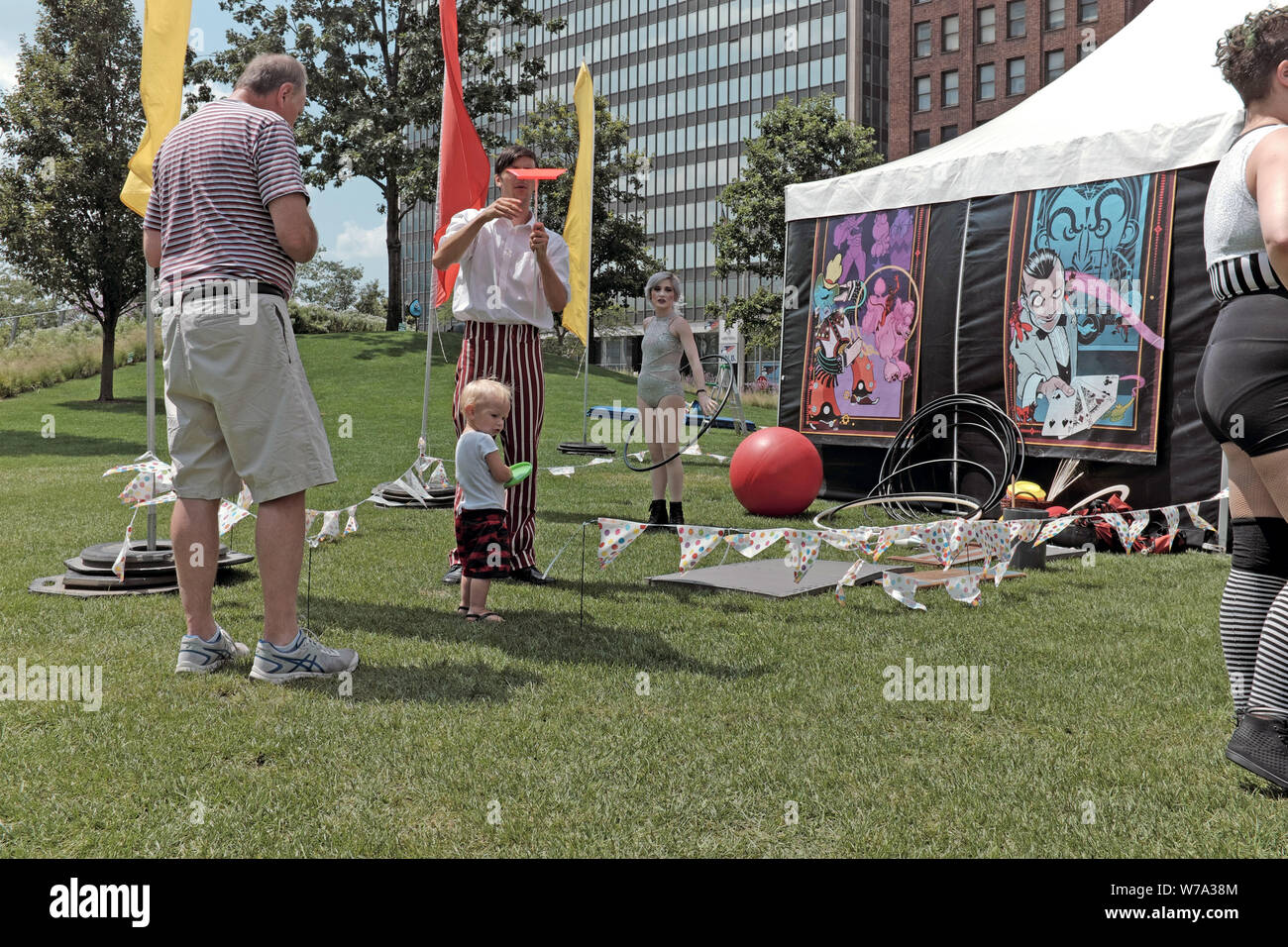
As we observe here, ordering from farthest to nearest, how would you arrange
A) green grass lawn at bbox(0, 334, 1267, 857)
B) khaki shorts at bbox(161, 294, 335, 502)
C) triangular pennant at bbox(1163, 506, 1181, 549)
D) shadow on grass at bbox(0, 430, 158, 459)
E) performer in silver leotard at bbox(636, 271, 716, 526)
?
shadow on grass at bbox(0, 430, 158, 459) → performer in silver leotard at bbox(636, 271, 716, 526) → triangular pennant at bbox(1163, 506, 1181, 549) → khaki shorts at bbox(161, 294, 335, 502) → green grass lawn at bbox(0, 334, 1267, 857)

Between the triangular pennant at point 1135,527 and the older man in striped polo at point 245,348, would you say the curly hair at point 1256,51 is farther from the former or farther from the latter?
the triangular pennant at point 1135,527

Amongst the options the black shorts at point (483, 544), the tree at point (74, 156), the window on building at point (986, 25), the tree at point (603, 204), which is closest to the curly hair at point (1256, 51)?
the black shorts at point (483, 544)

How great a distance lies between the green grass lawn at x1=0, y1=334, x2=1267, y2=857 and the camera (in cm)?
275

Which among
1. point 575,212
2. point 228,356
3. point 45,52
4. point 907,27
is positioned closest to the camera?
point 228,356

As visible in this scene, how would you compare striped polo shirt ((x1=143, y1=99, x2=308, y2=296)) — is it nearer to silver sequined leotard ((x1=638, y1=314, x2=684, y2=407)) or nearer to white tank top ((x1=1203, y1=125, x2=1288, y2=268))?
white tank top ((x1=1203, y1=125, x2=1288, y2=268))

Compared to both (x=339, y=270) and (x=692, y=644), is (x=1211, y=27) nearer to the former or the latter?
(x=692, y=644)

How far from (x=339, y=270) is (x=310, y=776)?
Answer: 344 feet

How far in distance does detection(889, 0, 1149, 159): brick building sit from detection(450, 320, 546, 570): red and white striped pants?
60163 millimetres

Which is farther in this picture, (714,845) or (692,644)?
(692,644)

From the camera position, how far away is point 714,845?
2.66 m

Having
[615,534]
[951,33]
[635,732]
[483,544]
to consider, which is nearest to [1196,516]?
[615,534]

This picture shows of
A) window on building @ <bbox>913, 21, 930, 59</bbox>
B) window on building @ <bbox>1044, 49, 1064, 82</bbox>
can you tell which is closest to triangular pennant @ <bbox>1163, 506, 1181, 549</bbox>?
window on building @ <bbox>1044, 49, 1064, 82</bbox>

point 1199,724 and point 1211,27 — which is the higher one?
point 1211,27

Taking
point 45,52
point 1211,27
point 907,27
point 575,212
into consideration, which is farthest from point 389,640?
point 907,27
